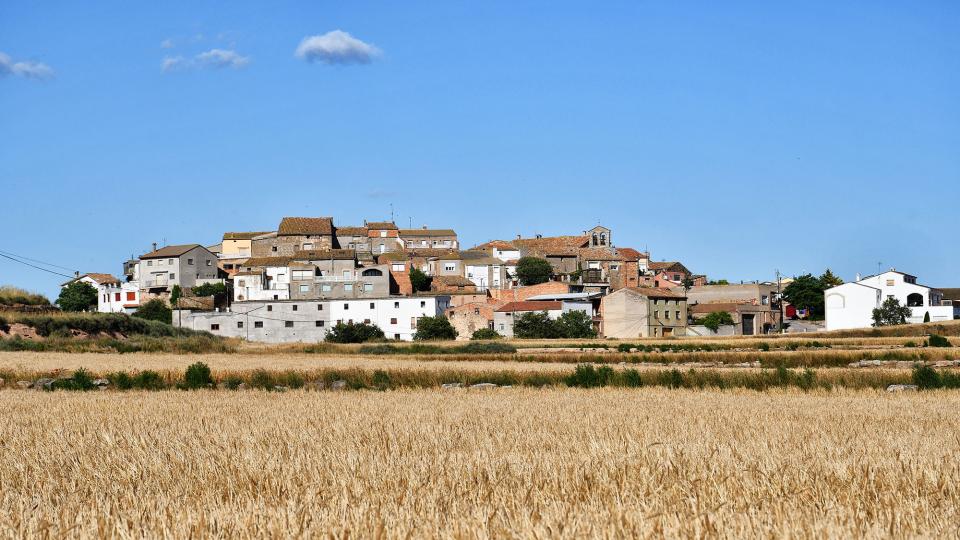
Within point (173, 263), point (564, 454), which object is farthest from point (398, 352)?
point (173, 263)

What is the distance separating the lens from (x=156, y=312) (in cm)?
9806

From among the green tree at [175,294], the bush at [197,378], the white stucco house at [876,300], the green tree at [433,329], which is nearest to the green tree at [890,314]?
the white stucco house at [876,300]

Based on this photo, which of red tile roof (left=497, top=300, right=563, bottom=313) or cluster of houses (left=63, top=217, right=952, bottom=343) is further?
cluster of houses (left=63, top=217, right=952, bottom=343)

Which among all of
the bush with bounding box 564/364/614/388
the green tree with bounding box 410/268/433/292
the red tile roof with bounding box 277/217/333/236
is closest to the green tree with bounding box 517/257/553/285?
the green tree with bounding box 410/268/433/292

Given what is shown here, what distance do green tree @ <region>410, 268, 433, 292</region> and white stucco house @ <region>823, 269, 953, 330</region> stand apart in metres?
38.6

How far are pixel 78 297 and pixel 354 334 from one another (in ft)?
159

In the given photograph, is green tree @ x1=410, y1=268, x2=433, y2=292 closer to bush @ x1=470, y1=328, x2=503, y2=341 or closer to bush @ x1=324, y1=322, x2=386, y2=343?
bush @ x1=324, y1=322, x2=386, y2=343

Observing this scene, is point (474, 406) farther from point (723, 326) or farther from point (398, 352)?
point (723, 326)

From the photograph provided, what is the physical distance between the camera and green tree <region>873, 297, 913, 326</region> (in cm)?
9562

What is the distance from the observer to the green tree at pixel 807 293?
121438 millimetres

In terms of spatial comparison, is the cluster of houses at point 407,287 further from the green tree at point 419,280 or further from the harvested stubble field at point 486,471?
the harvested stubble field at point 486,471

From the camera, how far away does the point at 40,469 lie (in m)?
12.5

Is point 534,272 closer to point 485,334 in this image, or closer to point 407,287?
point 407,287

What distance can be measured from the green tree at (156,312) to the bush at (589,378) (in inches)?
2790
